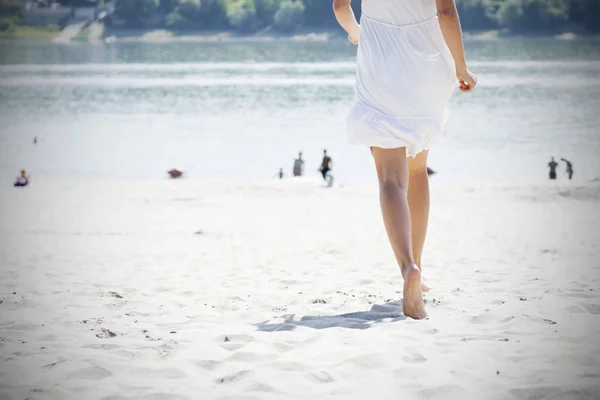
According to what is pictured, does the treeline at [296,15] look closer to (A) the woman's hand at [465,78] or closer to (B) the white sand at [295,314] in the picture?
(B) the white sand at [295,314]

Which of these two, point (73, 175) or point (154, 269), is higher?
point (154, 269)

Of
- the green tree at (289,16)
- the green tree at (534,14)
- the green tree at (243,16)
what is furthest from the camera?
the green tree at (243,16)

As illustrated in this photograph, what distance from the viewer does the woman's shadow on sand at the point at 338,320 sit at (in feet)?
11.1

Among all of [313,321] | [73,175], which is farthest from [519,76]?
[313,321]

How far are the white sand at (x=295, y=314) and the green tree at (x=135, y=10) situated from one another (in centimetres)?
10225

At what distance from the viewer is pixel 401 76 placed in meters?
3.50

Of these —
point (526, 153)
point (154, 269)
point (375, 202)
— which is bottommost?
point (526, 153)

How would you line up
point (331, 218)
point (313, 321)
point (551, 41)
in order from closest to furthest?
point (313, 321)
point (331, 218)
point (551, 41)

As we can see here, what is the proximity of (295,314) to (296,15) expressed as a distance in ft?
342

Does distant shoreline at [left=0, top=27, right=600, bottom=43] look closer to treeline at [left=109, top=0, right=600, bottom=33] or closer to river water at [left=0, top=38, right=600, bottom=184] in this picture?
treeline at [left=109, top=0, right=600, bottom=33]

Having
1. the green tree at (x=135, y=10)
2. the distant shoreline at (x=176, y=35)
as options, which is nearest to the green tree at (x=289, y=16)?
the distant shoreline at (x=176, y=35)

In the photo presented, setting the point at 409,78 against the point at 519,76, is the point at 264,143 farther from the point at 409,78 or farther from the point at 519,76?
the point at 519,76

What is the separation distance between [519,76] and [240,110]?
1062 inches

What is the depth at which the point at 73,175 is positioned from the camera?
70.7ft
